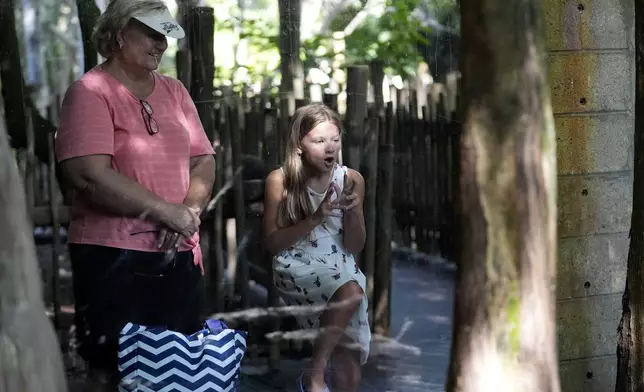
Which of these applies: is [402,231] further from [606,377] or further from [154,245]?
[154,245]

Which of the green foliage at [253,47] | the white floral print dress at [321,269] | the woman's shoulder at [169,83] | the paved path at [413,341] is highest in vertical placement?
the green foliage at [253,47]

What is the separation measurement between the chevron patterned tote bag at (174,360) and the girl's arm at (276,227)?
716 millimetres

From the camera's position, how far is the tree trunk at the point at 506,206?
2904 millimetres

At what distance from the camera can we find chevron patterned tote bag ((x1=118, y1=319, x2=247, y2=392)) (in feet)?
12.8

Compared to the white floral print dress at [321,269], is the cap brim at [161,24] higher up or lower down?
higher up

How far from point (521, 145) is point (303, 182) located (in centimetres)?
185

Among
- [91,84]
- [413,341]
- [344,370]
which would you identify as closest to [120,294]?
[91,84]

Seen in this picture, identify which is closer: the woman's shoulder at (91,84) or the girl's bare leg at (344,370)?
the woman's shoulder at (91,84)

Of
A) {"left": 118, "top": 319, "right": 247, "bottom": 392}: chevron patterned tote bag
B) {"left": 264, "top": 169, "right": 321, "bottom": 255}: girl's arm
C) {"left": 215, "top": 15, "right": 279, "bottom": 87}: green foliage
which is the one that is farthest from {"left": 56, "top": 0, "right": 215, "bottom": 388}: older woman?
{"left": 215, "top": 15, "right": 279, "bottom": 87}: green foliage

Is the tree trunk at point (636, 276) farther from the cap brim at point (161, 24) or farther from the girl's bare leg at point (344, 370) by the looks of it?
the cap brim at point (161, 24)

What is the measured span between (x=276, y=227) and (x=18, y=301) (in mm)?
2025

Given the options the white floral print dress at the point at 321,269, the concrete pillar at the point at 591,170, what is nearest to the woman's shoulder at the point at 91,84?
the white floral print dress at the point at 321,269

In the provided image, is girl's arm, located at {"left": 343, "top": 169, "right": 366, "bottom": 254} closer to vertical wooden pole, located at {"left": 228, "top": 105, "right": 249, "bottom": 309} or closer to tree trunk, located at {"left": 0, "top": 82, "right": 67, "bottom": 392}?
vertical wooden pole, located at {"left": 228, "top": 105, "right": 249, "bottom": 309}

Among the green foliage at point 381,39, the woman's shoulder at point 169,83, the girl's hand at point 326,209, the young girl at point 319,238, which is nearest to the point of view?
the woman's shoulder at point 169,83
